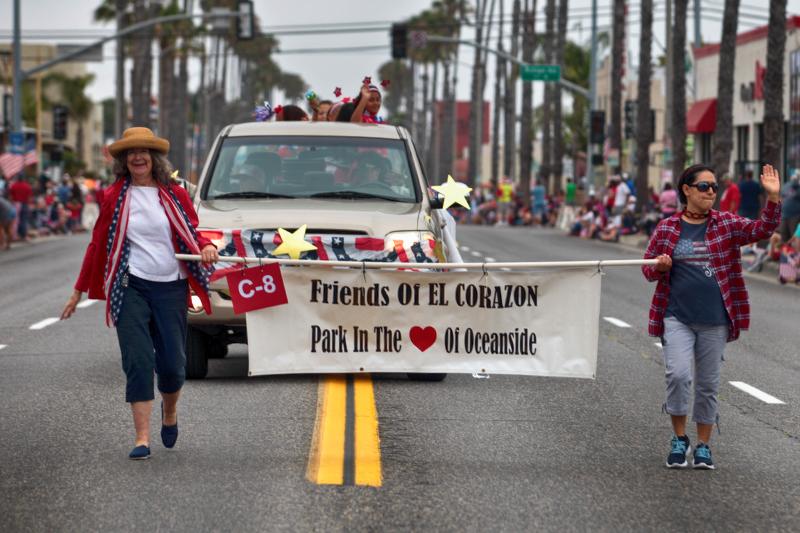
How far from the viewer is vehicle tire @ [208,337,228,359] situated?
1223cm

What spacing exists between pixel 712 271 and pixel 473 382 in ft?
12.3

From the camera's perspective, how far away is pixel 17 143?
45375mm

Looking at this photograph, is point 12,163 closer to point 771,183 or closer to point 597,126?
point 597,126

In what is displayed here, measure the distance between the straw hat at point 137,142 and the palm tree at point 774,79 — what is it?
1016 inches

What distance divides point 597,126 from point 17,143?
1845 centimetres

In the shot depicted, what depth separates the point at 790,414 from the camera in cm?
1091

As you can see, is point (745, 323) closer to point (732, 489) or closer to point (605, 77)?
point (732, 489)

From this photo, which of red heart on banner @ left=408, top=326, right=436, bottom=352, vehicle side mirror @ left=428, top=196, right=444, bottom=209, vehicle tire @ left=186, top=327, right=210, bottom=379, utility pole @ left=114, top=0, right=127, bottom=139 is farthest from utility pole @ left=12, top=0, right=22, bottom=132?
red heart on banner @ left=408, top=326, right=436, bottom=352

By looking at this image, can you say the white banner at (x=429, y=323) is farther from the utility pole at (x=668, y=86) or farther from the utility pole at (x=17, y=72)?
the utility pole at (x=17, y=72)

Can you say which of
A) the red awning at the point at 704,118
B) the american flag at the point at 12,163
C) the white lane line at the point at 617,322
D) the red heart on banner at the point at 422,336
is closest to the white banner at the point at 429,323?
the red heart on banner at the point at 422,336

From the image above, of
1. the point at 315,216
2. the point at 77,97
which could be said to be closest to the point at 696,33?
the point at 315,216

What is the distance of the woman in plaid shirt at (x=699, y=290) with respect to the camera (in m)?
8.52

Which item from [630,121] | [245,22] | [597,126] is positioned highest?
[245,22]

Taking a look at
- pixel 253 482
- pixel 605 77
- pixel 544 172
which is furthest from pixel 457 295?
pixel 605 77
